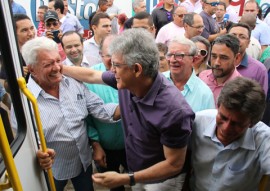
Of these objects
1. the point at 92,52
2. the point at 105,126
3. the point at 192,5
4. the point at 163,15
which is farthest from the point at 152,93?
the point at 192,5

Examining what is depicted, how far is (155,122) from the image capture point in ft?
5.24

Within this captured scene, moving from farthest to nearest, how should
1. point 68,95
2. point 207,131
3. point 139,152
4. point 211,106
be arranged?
1. point 211,106
2. point 68,95
3. point 139,152
4. point 207,131

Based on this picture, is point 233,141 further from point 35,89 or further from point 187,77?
point 35,89

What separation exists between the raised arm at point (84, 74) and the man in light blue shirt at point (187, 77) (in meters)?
0.61

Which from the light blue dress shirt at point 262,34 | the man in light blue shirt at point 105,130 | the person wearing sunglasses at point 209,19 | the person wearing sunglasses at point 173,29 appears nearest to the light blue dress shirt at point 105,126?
the man in light blue shirt at point 105,130

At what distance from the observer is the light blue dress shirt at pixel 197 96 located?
219 cm

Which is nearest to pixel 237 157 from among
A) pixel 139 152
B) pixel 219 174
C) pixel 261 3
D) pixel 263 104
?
pixel 219 174

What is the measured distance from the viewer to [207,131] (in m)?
1.63

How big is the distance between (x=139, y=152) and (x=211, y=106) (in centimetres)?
74

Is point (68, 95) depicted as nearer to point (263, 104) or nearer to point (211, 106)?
point (211, 106)

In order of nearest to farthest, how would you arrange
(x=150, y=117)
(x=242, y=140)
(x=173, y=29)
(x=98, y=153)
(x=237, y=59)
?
(x=242, y=140) < (x=150, y=117) < (x=98, y=153) < (x=237, y=59) < (x=173, y=29)

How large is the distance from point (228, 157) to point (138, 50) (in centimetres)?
79

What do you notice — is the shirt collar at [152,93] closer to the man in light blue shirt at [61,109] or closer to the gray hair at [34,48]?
the man in light blue shirt at [61,109]

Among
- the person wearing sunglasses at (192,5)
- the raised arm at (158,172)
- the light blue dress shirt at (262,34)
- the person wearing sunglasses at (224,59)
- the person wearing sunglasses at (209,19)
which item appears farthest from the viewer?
the person wearing sunglasses at (192,5)
